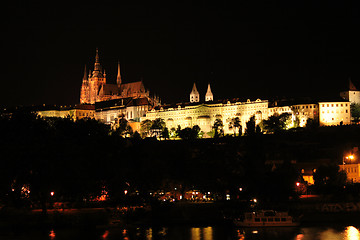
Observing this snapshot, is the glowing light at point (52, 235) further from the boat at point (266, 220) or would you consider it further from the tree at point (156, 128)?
the tree at point (156, 128)

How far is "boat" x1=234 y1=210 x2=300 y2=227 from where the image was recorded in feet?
138

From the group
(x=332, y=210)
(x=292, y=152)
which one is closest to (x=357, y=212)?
(x=332, y=210)

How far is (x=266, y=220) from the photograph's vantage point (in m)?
42.6

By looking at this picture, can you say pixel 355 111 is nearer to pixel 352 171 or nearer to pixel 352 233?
pixel 352 171

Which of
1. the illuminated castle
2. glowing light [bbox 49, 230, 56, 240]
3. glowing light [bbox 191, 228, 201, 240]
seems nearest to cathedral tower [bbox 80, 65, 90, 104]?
the illuminated castle

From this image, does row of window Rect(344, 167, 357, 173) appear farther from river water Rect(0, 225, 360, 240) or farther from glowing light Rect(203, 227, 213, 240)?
glowing light Rect(203, 227, 213, 240)

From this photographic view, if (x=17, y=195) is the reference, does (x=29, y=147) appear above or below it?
above

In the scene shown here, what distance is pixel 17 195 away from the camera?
44312 mm

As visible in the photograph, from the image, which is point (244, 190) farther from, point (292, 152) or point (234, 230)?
point (292, 152)

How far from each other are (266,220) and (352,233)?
244 inches

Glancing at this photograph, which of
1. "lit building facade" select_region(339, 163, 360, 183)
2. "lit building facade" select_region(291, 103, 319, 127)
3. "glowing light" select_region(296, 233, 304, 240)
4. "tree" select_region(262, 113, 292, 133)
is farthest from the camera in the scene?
"lit building facade" select_region(291, 103, 319, 127)

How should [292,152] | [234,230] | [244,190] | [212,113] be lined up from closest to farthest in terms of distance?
[234,230] < [244,190] < [292,152] < [212,113]

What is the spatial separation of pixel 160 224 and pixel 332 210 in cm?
1233

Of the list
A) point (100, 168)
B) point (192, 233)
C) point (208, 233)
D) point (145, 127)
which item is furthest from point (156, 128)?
point (208, 233)
